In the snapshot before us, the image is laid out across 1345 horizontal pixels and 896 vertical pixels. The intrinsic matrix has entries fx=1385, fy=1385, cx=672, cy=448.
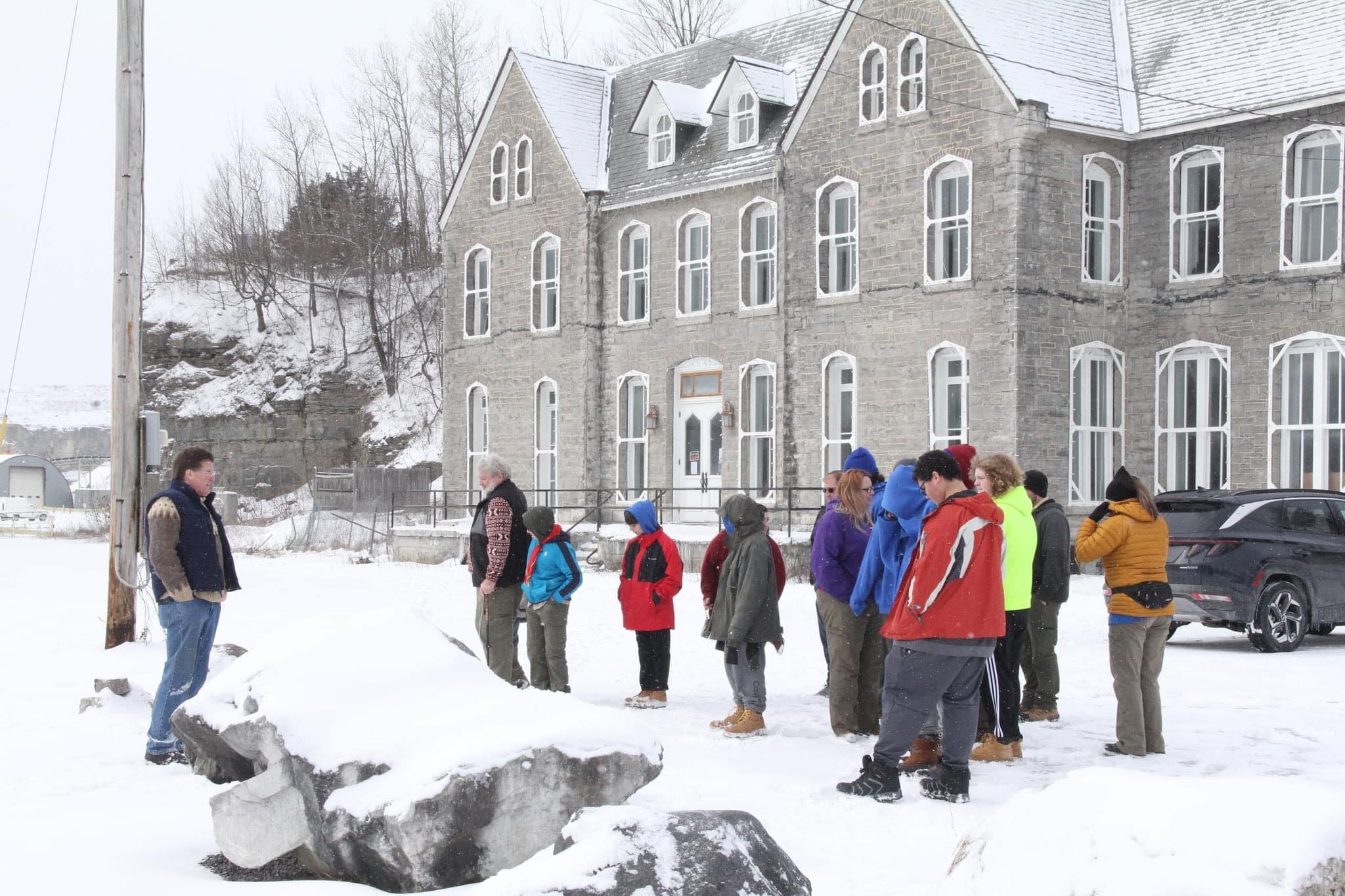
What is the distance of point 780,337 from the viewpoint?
88.1ft

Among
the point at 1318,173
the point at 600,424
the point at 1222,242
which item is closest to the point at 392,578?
the point at 600,424

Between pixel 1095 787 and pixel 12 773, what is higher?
pixel 1095 787

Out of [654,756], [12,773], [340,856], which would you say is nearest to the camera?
[340,856]

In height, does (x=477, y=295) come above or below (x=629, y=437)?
above

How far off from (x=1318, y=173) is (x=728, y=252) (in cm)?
1102

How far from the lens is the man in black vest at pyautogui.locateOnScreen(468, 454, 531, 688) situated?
416 inches

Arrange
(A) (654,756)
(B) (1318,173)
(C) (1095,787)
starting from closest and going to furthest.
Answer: (C) (1095,787), (A) (654,756), (B) (1318,173)

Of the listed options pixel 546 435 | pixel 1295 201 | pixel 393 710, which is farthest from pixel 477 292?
pixel 393 710

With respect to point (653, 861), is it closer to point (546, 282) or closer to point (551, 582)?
point (551, 582)

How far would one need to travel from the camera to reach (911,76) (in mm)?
24406

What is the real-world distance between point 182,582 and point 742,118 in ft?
72.7

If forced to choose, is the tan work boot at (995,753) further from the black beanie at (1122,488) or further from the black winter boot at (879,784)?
the black beanie at (1122,488)

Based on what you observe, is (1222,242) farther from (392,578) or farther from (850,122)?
(392,578)

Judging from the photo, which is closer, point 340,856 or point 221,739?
point 340,856
